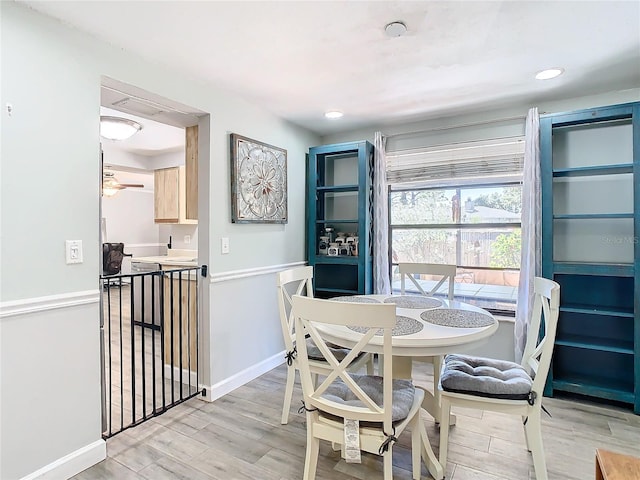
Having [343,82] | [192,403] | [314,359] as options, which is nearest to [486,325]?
[314,359]

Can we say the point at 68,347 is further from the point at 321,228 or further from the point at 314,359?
the point at 321,228

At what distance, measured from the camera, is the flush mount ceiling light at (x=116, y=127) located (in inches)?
123

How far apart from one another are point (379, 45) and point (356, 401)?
1912 millimetres

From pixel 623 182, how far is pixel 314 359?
8.87 feet

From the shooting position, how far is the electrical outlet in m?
1.80

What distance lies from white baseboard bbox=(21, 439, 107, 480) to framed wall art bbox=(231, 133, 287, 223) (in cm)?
165

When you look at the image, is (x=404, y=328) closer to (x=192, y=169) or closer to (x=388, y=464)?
(x=388, y=464)

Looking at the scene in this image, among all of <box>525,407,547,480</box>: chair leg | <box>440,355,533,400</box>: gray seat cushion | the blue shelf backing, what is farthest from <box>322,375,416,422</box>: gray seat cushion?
the blue shelf backing

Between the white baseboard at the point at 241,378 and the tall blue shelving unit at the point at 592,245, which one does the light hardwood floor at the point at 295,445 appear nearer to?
the white baseboard at the point at 241,378

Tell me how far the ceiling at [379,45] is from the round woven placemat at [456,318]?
5.13ft

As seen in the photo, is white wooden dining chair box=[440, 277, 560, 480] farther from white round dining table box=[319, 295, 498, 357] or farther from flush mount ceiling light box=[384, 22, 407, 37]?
flush mount ceiling light box=[384, 22, 407, 37]

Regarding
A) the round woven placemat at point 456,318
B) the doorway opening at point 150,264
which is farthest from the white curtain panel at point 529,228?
the doorway opening at point 150,264

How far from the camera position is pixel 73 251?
1824mm

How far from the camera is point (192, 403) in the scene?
260 centimetres
